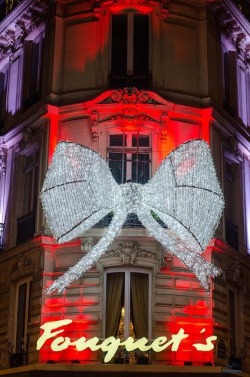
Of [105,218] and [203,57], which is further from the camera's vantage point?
[203,57]

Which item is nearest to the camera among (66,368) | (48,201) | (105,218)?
(66,368)

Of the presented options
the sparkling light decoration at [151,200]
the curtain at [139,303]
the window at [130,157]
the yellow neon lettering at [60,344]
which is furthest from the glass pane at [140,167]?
the yellow neon lettering at [60,344]

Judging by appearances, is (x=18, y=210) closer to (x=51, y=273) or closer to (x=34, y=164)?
(x=34, y=164)

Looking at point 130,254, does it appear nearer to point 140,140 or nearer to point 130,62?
point 140,140

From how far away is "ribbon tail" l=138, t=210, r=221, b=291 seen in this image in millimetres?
21047

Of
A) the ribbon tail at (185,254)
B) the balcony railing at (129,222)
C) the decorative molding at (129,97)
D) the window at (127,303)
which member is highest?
the decorative molding at (129,97)

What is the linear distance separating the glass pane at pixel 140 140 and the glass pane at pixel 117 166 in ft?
1.81

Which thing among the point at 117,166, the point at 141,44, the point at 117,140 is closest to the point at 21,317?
the point at 117,166

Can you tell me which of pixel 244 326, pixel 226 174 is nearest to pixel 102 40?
pixel 226 174

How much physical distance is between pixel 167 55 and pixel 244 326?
26.9 feet

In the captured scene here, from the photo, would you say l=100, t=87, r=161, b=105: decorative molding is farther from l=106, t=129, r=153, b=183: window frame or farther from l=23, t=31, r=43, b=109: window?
l=23, t=31, r=43, b=109: window

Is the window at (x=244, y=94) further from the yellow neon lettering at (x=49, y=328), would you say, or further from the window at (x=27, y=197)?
the yellow neon lettering at (x=49, y=328)

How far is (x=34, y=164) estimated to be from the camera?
2505 cm

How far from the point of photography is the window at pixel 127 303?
2184 centimetres
